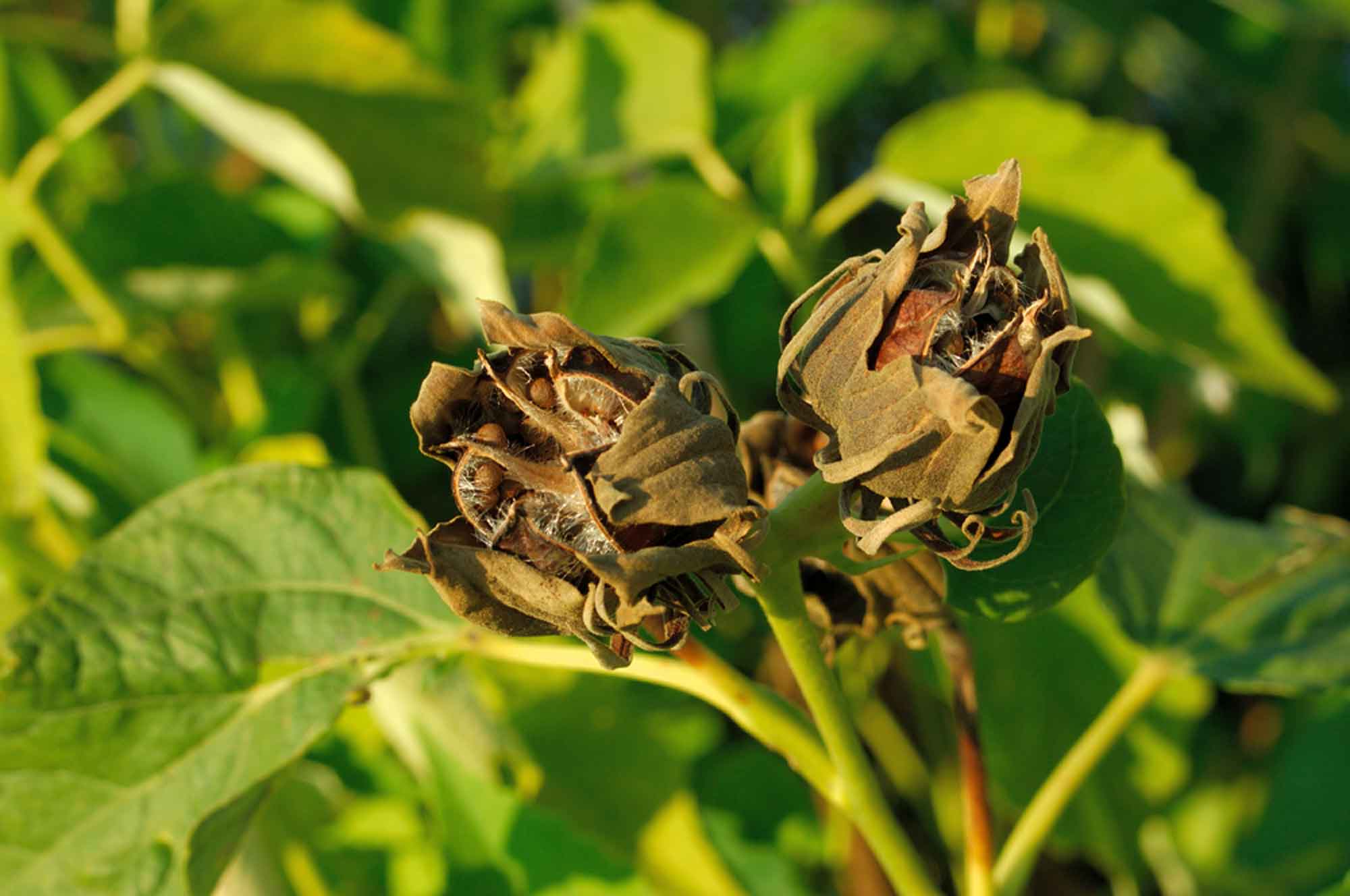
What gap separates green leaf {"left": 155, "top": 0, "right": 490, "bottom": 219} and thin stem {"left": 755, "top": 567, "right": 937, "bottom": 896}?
0.70 meters

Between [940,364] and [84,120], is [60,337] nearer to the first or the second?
→ [84,120]

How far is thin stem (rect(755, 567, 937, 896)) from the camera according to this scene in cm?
52

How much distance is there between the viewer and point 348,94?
1.12m

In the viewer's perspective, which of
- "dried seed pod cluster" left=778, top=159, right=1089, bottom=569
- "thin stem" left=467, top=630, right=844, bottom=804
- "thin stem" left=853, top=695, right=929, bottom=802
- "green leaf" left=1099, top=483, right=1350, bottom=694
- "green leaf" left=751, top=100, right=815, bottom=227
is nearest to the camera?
"dried seed pod cluster" left=778, top=159, right=1089, bottom=569

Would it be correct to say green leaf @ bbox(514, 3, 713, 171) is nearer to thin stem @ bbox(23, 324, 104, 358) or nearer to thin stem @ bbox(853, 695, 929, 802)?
thin stem @ bbox(23, 324, 104, 358)

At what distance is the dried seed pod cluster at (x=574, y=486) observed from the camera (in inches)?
17.4

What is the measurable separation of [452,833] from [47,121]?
A: 102cm

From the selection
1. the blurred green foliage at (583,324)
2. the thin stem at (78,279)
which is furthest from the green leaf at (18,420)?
the thin stem at (78,279)

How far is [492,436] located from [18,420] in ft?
2.07

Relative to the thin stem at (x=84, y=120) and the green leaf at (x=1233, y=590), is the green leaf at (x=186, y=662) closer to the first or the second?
the green leaf at (x=1233, y=590)

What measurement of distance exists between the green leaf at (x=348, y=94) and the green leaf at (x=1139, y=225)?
1.40ft

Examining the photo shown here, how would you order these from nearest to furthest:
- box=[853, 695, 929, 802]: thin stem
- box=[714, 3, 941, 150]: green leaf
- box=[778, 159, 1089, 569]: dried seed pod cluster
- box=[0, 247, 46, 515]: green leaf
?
box=[778, 159, 1089, 569]: dried seed pod cluster → box=[0, 247, 46, 515]: green leaf → box=[853, 695, 929, 802]: thin stem → box=[714, 3, 941, 150]: green leaf

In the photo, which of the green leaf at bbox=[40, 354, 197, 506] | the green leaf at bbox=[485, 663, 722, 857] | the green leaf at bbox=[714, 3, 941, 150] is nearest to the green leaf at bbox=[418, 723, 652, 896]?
the green leaf at bbox=[485, 663, 722, 857]

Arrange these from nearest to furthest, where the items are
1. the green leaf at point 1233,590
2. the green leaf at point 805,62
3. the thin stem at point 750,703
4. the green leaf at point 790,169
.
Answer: the thin stem at point 750,703 < the green leaf at point 1233,590 < the green leaf at point 790,169 < the green leaf at point 805,62
